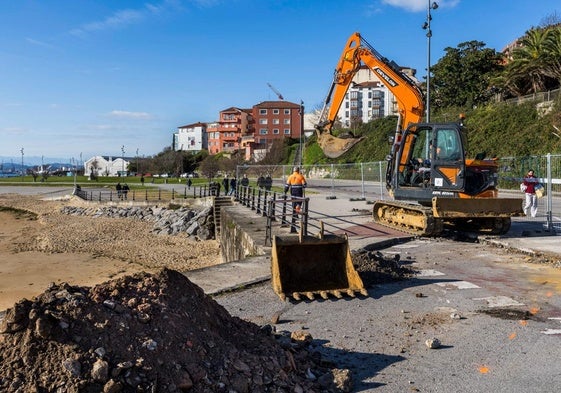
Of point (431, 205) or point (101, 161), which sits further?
point (101, 161)

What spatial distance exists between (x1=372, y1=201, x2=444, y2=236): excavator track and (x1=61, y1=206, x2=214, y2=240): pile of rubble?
1440 cm

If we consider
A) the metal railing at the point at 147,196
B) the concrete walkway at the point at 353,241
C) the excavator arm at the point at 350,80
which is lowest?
the metal railing at the point at 147,196

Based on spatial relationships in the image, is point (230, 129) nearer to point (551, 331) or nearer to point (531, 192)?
point (531, 192)

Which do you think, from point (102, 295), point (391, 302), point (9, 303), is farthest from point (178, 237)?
point (102, 295)

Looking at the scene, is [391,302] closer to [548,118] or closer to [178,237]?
[178,237]

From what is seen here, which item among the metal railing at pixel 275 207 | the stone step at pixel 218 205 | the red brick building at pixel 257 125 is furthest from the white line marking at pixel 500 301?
the red brick building at pixel 257 125

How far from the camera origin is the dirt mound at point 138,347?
384 cm

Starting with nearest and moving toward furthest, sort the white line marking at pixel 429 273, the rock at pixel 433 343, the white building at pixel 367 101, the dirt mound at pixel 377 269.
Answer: the rock at pixel 433 343
the dirt mound at pixel 377 269
the white line marking at pixel 429 273
the white building at pixel 367 101

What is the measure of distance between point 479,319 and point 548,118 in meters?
33.3

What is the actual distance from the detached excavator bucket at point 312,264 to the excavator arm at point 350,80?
293 inches

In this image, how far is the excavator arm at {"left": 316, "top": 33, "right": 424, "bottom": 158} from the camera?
16719mm

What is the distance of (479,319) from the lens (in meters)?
6.84

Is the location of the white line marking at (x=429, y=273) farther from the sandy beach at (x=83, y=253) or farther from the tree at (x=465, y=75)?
the tree at (x=465, y=75)

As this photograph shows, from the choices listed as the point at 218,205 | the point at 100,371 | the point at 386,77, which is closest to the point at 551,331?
the point at 100,371
